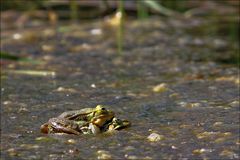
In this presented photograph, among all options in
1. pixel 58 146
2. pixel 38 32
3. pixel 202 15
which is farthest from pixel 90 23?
pixel 58 146

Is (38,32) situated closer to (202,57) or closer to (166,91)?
(202,57)

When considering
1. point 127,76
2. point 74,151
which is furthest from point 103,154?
point 127,76

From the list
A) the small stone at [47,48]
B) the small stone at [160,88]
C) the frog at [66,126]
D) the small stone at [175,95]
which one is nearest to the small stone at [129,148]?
the frog at [66,126]

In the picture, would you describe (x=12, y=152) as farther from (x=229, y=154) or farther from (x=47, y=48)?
(x=47, y=48)

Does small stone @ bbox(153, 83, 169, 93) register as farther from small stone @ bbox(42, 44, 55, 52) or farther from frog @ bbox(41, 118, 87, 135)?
small stone @ bbox(42, 44, 55, 52)

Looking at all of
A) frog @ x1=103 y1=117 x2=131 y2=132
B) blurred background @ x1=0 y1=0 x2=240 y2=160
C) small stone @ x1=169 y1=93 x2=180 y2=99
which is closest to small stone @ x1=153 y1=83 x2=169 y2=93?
blurred background @ x1=0 y1=0 x2=240 y2=160

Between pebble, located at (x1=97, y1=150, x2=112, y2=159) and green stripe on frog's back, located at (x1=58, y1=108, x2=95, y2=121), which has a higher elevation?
green stripe on frog's back, located at (x1=58, y1=108, x2=95, y2=121)
